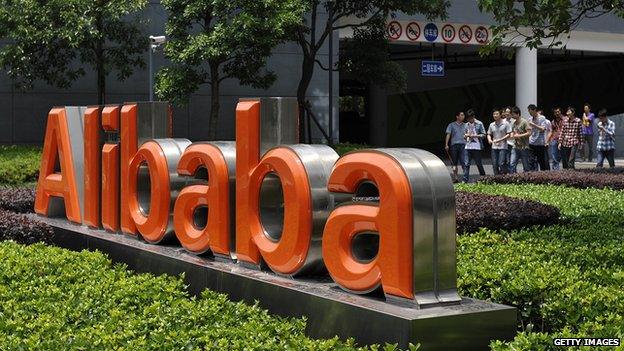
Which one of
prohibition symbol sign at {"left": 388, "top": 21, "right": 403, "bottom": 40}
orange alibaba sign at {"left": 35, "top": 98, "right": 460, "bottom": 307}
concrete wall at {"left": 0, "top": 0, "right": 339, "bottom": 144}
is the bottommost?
orange alibaba sign at {"left": 35, "top": 98, "right": 460, "bottom": 307}

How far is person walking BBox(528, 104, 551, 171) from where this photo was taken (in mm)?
20375

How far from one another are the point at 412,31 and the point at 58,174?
827 inches

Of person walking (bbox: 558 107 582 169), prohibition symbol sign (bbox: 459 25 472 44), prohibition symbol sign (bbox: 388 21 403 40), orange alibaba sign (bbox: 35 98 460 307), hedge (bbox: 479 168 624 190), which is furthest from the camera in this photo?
prohibition symbol sign (bbox: 459 25 472 44)

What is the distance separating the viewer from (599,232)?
9.09 meters

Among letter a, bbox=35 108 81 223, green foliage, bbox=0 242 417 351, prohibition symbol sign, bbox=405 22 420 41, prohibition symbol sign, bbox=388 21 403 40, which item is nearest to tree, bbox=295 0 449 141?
prohibition symbol sign, bbox=388 21 403 40

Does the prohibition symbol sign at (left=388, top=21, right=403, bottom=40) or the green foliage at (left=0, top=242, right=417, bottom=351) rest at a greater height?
the prohibition symbol sign at (left=388, top=21, right=403, bottom=40)

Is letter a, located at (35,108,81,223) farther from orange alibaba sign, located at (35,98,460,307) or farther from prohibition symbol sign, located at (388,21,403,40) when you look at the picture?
prohibition symbol sign, located at (388,21,403,40)

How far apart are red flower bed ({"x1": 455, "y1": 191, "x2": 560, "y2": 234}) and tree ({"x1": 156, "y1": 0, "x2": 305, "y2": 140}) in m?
11.9

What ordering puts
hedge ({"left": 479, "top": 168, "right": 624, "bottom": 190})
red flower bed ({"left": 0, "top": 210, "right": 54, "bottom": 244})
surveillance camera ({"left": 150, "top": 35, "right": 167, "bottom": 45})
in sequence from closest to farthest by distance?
red flower bed ({"left": 0, "top": 210, "right": 54, "bottom": 244}) → hedge ({"left": 479, "top": 168, "right": 624, "bottom": 190}) → surveillance camera ({"left": 150, "top": 35, "right": 167, "bottom": 45})

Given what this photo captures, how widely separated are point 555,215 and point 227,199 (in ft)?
13.2

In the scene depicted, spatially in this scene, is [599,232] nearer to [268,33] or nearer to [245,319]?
[245,319]

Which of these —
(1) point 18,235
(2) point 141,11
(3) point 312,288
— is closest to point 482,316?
(3) point 312,288

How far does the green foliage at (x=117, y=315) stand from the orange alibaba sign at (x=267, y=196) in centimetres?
57

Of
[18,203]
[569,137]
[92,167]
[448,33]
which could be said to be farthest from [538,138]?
[92,167]
